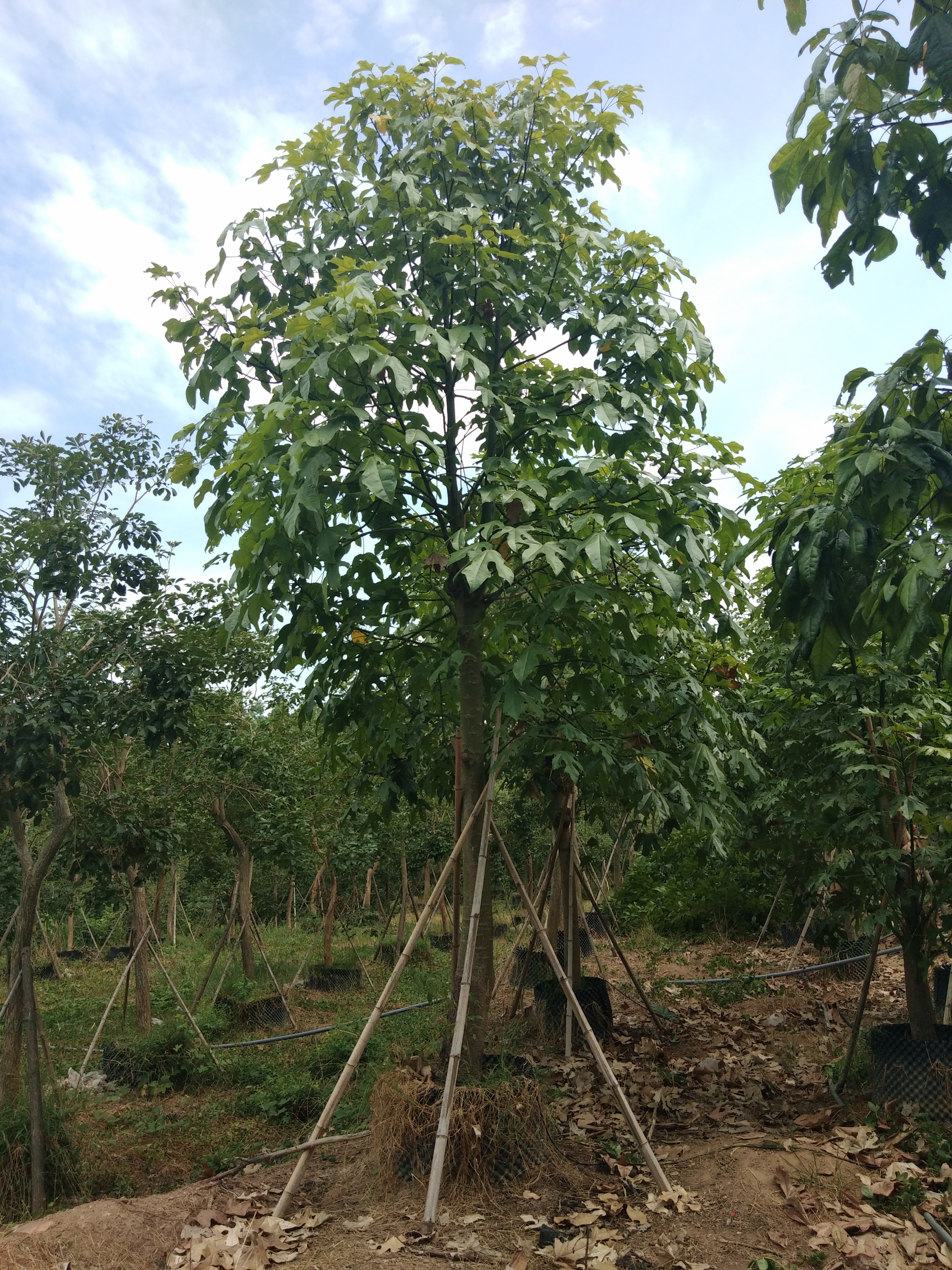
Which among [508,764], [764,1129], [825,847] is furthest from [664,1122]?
[508,764]

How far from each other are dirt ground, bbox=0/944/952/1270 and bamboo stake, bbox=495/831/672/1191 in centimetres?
10

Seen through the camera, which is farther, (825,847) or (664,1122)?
(825,847)

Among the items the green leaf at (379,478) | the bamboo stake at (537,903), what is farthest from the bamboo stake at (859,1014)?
the green leaf at (379,478)

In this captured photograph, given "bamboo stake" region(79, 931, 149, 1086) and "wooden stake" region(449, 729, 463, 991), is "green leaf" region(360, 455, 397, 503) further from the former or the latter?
"bamboo stake" region(79, 931, 149, 1086)

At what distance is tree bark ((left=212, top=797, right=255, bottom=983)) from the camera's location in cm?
1043

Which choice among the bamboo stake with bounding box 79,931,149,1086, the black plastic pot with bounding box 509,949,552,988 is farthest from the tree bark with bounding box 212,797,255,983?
the black plastic pot with bounding box 509,949,552,988

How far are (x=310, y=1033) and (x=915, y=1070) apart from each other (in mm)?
5242

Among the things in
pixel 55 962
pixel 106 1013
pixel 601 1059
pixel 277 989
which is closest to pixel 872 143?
pixel 601 1059

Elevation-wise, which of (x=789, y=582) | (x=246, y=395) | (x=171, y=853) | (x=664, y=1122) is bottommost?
(x=664, y=1122)

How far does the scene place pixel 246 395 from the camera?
15.2 ft

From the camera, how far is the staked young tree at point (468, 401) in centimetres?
390

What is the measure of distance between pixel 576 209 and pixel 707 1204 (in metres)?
4.99

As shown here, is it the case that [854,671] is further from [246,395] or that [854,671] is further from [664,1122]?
[246,395]

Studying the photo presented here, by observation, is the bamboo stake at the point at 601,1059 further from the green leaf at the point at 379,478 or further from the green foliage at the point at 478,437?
the green leaf at the point at 379,478
